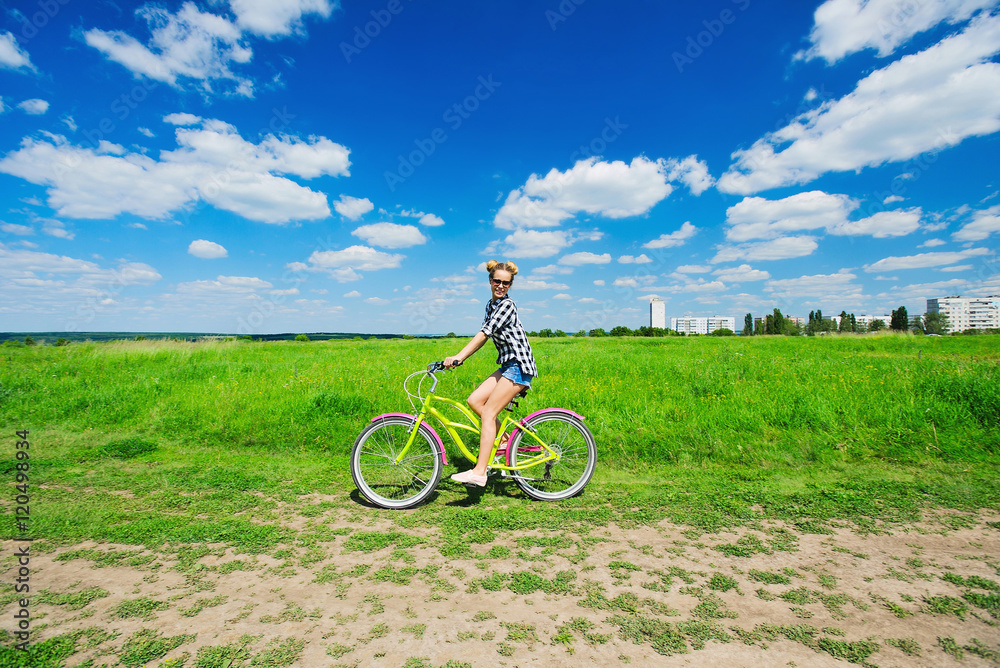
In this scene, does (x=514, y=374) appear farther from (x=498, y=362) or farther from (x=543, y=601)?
(x=543, y=601)

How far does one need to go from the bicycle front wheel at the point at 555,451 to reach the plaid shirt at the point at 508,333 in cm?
76

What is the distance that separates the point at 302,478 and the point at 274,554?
2.24 m

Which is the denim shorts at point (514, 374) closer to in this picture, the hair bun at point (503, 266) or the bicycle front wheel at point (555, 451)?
the bicycle front wheel at point (555, 451)

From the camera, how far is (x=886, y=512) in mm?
4543

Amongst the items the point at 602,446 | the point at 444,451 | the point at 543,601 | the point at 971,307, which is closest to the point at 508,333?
the point at 444,451

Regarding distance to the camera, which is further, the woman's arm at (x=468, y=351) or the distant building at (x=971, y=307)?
the distant building at (x=971, y=307)

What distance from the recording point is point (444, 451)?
5.28 metres

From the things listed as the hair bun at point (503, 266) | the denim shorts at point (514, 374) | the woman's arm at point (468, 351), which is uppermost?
the hair bun at point (503, 266)

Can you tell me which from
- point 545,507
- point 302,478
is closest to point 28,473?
point 302,478

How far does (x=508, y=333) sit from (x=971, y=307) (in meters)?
287

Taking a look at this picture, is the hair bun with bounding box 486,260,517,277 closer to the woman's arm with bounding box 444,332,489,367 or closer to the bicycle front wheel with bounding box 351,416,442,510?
the woman's arm with bounding box 444,332,489,367

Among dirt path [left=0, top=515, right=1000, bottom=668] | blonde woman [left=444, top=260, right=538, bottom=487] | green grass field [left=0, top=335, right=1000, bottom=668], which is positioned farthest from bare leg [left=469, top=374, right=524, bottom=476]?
dirt path [left=0, top=515, right=1000, bottom=668]

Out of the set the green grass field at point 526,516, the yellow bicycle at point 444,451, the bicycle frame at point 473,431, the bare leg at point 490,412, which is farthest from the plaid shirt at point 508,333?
the green grass field at point 526,516

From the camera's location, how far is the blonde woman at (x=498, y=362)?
5.17m
